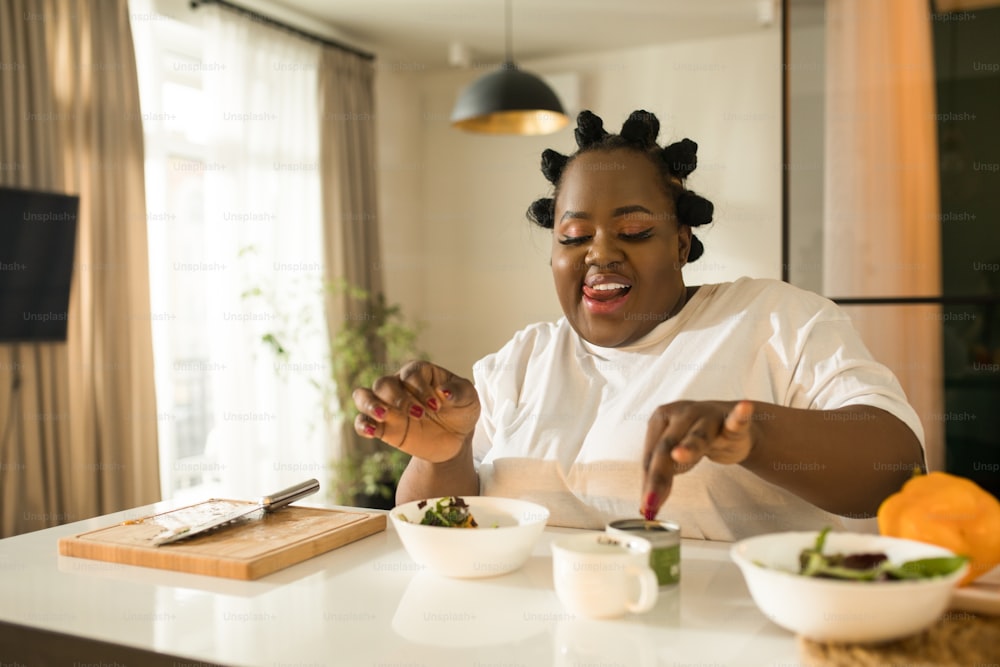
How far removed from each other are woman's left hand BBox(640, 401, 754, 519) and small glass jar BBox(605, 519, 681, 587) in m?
0.02

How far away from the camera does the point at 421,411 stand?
1.21 meters

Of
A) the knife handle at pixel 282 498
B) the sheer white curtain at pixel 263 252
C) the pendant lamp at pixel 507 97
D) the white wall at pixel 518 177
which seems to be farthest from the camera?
the white wall at pixel 518 177

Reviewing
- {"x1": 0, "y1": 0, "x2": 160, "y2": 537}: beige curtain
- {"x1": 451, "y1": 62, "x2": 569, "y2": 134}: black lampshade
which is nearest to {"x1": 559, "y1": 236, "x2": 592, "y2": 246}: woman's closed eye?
{"x1": 451, "y1": 62, "x2": 569, "y2": 134}: black lampshade

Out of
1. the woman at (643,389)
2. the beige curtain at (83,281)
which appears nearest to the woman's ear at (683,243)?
the woman at (643,389)

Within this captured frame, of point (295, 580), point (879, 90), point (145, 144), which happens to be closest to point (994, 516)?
point (295, 580)

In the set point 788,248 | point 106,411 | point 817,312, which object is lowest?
point 106,411

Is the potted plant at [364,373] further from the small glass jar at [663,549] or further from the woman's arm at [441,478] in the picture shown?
the small glass jar at [663,549]

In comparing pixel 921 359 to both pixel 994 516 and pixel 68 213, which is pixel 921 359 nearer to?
pixel 994 516

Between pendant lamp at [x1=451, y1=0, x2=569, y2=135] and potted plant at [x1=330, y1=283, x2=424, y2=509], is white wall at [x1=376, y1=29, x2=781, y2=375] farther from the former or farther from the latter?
pendant lamp at [x1=451, y1=0, x2=569, y2=135]

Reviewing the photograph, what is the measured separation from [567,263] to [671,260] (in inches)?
7.4

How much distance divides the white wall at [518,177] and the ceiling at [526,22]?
0.18m

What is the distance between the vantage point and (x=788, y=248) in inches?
118

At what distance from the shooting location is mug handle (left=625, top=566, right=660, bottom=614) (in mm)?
812

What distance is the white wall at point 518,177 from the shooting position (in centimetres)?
453
